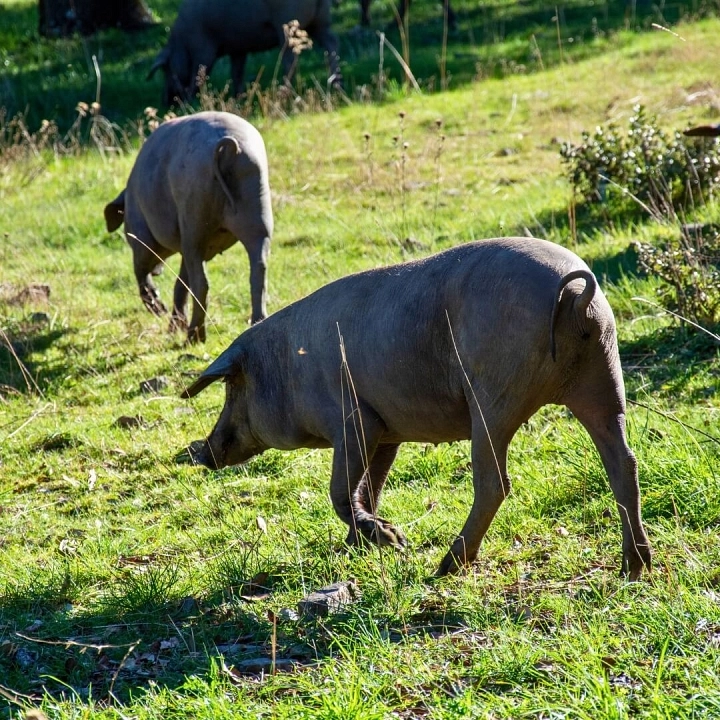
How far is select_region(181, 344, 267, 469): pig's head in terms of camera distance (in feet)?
17.9

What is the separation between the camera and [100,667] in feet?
13.8

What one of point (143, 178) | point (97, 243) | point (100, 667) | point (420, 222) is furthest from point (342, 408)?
point (97, 243)

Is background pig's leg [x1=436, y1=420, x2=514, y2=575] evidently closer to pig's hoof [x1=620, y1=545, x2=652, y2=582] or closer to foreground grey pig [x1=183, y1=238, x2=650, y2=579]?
foreground grey pig [x1=183, y1=238, x2=650, y2=579]

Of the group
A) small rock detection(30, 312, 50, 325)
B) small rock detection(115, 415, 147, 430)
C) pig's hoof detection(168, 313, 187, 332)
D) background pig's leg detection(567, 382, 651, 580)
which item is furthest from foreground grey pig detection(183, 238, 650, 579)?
small rock detection(30, 312, 50, 325)

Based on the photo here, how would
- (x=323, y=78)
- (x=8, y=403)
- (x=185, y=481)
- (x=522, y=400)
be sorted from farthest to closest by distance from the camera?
(x=323, y=78), (x=8, y=403), (x=185, y=481), (x=522, y=400)

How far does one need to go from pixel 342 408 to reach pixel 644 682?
180 centimetres

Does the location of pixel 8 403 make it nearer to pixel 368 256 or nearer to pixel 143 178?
pixel 143 178

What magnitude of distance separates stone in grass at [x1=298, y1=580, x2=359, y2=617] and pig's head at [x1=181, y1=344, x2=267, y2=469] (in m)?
1.28

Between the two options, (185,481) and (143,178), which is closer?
(185,481)

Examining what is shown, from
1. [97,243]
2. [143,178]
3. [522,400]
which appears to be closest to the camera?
[522,400]

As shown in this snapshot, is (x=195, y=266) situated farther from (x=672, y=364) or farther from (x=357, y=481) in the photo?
(x=357, y=481)

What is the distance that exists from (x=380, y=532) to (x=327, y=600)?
1.63ft

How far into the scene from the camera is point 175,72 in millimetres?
15750

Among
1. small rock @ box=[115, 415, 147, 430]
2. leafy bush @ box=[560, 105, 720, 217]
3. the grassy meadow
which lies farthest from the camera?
leafy bush @ box=[560, 105, 720, 217]
